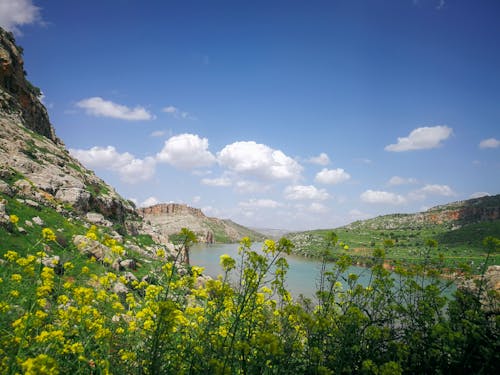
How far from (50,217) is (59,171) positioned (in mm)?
9553

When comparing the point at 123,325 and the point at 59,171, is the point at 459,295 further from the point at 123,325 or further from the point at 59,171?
the point at 59,171

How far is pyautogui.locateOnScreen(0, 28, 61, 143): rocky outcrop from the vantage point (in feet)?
92.3

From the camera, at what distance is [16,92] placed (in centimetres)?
3072

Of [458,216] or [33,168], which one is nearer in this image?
[33,168]

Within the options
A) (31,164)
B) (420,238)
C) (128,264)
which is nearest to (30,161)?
(31,164)

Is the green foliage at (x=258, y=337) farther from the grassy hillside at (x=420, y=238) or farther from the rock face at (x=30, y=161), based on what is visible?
the grassy hillside at (x=420, y=238)

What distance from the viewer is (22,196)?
637 inches

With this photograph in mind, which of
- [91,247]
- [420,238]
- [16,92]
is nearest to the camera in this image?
[91,247]

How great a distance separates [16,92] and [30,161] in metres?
15.3

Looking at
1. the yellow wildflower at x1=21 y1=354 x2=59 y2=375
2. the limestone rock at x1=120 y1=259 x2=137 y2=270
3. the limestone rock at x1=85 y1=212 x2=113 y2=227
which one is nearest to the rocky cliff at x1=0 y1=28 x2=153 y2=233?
the limestone rock at x1=85 y1=212 x2=113 y2=227

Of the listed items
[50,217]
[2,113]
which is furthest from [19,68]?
[50,217]

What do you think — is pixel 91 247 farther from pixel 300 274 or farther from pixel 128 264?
pixel 300 274

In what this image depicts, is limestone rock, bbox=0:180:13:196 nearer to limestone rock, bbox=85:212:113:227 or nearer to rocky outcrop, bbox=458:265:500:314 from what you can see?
limestone rock, bbox=85:212:113:227

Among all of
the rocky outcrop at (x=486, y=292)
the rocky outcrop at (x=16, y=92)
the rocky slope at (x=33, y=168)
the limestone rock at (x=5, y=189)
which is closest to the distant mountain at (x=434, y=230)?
the rocky slope at (x=33, y=168)
